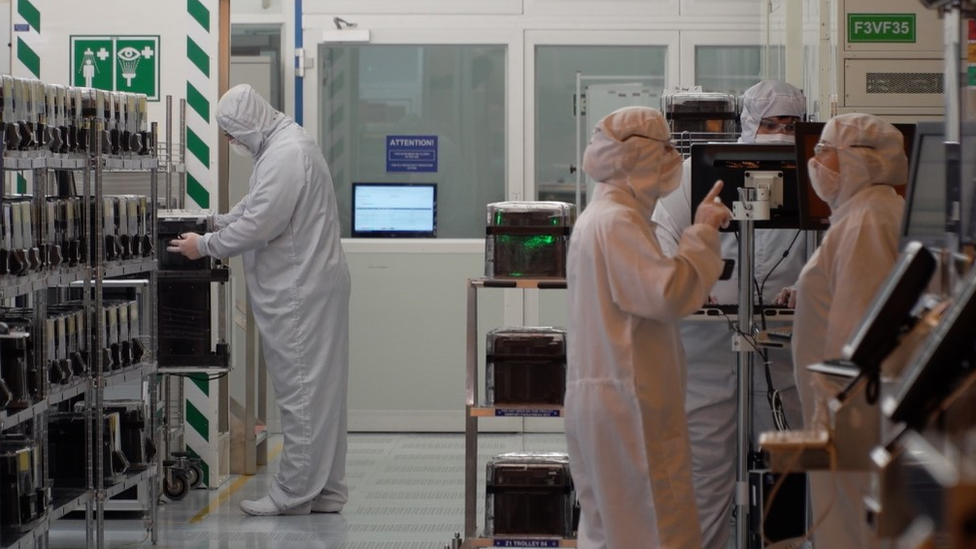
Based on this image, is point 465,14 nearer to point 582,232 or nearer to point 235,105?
point 235,105

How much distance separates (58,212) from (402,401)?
3.56 metres

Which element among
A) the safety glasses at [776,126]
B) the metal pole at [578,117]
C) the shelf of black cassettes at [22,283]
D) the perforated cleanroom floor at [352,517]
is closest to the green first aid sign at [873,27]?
the safety glasses at [776,126]

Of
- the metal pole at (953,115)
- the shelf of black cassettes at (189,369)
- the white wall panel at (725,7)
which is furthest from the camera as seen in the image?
the white wall panel at (725,7)

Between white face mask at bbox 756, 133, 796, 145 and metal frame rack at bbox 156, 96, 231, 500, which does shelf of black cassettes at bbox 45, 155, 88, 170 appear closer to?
metal frame rack at bbox 156, 96, 231, 500

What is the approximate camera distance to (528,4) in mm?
7809

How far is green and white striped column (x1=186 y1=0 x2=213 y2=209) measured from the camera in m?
6.43

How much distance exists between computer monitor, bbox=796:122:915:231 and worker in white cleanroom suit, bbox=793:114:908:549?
0.23 ft

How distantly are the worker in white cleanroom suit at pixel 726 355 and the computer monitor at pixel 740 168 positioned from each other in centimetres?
54

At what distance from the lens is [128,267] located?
5.10 meters

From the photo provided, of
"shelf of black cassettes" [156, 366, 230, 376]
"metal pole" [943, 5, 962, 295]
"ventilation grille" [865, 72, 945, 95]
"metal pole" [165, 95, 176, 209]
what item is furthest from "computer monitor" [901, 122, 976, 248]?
"metal pole" [165, 95, 176, 209]

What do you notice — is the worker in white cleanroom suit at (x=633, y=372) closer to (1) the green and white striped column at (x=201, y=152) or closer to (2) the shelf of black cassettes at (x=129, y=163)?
(2) the shelf of black cassettes at (x=129, y=163)

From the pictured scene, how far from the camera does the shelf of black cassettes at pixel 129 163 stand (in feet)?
16.2

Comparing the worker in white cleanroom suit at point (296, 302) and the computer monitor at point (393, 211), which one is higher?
the computer monitor at point (393, 211)

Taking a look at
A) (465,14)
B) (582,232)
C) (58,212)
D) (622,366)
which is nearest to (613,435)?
(622,366)
